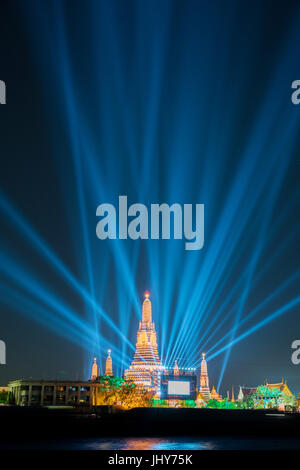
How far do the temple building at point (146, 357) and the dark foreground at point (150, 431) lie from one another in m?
77.4

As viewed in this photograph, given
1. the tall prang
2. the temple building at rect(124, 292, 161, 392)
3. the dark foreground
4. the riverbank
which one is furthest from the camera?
the tall prang

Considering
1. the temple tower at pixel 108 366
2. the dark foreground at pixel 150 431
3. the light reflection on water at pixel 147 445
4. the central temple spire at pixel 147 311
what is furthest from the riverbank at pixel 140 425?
the temple tower at pixel 108 366

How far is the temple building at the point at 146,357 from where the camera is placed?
112812mm

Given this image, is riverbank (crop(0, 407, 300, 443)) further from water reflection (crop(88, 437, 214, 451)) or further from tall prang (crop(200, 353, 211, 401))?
tall prang (crop(200, 353, 211, 401))

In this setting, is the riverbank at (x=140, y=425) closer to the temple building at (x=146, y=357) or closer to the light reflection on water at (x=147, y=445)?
the light reflection on water at (x=147, y=445)

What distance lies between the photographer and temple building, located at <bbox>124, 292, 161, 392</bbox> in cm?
11281

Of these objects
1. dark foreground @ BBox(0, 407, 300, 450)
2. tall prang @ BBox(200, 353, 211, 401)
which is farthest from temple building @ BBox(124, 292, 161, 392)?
dark foreground @ BBox(0, 407, 300, 450)

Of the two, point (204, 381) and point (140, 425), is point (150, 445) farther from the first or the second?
point (204, 381)

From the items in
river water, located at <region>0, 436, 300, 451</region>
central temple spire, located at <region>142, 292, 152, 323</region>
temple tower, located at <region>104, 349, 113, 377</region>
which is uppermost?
central temple spire, located at <region>142, 292, 152, 323</region>

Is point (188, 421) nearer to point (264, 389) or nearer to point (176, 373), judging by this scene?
point (176, 373)

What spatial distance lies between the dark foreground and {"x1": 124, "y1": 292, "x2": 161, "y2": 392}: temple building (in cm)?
7736

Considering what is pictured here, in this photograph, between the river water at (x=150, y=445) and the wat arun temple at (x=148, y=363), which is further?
the wat arun temple at (x=148, y=363)
